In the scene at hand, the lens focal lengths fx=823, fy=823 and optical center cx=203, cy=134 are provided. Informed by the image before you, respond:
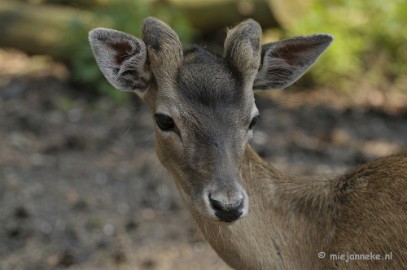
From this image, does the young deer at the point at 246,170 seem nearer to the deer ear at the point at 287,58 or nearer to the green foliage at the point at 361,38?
the deer ear at the point at 287,58

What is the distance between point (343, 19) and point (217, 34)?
2109mm

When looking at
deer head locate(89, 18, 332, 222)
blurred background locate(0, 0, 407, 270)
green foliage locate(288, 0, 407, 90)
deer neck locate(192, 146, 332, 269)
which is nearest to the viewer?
deer head locate(89, 18, 332, 222)

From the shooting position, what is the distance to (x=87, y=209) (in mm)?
9055

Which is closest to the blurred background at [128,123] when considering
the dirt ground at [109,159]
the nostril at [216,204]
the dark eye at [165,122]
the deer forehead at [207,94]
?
the dirt ground at [109,159]

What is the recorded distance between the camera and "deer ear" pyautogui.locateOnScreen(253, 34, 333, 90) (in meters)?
5.73

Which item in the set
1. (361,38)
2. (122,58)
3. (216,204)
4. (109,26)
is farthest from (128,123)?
(216,204)

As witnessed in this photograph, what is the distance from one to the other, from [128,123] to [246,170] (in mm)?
5586

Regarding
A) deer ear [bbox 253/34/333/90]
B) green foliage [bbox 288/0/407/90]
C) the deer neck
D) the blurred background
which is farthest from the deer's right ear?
green foliage [bbox 288/0/407/90]

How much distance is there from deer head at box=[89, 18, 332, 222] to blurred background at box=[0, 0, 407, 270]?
7.09 ft

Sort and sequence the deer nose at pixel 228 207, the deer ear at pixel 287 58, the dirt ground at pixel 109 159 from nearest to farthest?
the deer nose at pixel 228 207, the deer ear at pixel 287 58, the dirt ground at pixel 109 159

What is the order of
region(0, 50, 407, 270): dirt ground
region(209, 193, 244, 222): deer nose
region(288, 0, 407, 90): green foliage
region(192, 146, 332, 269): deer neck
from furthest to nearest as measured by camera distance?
region(288, 0, 407, 90): green foliage
region(0, 50, 407, 270): dirt ground
region(192, 146, 332, 269): deer neck
region(209, 193, 244, 222): deer nose

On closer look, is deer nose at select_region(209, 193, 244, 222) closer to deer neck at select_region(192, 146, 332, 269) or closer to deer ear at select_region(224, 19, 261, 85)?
deer neck at select_region(192, 146, 332, 269)

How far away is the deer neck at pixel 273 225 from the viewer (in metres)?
5.38

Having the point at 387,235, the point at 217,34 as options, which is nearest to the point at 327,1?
the point at 217,34
